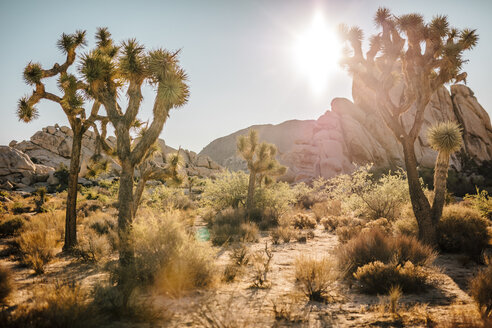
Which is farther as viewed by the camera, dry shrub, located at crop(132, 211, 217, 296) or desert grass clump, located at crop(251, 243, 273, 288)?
→ desert grass clump, located at crop(251, 243, 273, 288)

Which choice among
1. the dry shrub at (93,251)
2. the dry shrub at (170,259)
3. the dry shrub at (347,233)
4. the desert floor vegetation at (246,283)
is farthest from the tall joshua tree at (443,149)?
the dry shrub at (93,251)

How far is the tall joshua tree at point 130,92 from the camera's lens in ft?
22.7

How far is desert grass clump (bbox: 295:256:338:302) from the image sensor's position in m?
4.91

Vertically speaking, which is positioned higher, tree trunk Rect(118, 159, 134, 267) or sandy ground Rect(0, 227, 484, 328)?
tree trunk Rect(118, 159, 134, 267)

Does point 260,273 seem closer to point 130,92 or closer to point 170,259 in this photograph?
point 170,259

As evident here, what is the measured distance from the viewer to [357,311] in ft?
14.3

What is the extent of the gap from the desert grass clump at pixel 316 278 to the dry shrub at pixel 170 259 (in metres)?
1.93

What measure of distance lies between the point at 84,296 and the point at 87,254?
4.34 meters

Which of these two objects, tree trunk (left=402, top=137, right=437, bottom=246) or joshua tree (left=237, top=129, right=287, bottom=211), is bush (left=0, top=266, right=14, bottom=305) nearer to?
tree trunk (left=402, top=137, right=437, bottom=246)

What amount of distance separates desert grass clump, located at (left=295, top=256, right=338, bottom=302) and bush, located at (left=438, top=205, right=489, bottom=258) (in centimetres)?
493

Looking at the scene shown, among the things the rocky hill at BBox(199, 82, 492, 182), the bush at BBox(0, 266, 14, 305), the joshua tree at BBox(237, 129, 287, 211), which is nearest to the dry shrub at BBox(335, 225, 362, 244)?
the joshua tree at BBox(237, 129, 287, 211)

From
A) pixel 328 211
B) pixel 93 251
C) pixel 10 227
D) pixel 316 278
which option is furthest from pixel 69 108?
pixel 328 211

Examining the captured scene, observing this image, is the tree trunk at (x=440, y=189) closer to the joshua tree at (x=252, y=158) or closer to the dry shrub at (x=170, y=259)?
the dry shrub at (x=170, y=259)

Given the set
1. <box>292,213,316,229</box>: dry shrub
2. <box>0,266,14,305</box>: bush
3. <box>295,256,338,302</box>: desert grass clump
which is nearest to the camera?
<box>0,266,14,305</box>: bush
